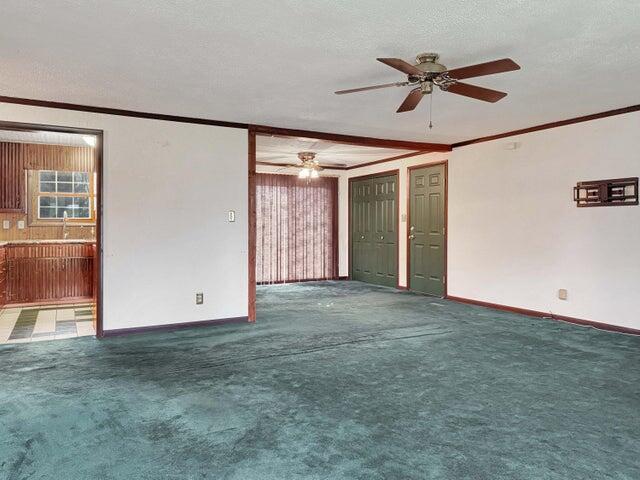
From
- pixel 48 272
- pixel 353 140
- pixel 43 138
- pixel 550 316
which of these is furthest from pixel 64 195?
pixel 550 316

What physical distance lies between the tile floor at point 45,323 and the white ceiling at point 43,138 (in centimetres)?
225

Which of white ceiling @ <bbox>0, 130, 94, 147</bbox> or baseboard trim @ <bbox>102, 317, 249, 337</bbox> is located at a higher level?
white ceiling @ <bbox>0, 130, 94, 147</bbox>

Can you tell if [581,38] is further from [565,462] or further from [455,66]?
[565,462]

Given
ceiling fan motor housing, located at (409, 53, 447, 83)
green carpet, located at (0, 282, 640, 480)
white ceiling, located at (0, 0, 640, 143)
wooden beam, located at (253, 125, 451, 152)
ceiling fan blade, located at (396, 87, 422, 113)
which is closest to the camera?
green carpet, located at (0, 282, 640, 480)

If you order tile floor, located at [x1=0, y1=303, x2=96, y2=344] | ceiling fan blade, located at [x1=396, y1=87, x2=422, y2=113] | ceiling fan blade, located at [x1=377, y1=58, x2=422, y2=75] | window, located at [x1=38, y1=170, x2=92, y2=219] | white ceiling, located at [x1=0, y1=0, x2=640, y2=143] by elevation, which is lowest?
tile floor, located at [x1=0, y1=303, x2=96, y2=344]

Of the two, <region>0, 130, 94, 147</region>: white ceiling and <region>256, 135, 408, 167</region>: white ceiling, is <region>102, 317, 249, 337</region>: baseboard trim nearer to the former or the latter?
<region>256, 135, 408, 167</region>: white ceiling

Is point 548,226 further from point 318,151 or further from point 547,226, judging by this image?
point 318,151

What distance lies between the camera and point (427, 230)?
744 centimetres

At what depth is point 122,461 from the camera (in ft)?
7.30

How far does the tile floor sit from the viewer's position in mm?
4691

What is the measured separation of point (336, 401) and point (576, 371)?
6.43 feet

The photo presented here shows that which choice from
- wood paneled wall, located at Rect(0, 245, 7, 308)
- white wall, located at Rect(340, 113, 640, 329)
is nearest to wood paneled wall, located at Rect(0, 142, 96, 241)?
wood paneled wall, located at Rect(0, 245, 7, 308)

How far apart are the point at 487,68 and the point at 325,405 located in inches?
92.7

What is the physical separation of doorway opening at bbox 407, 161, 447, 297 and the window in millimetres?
5123
